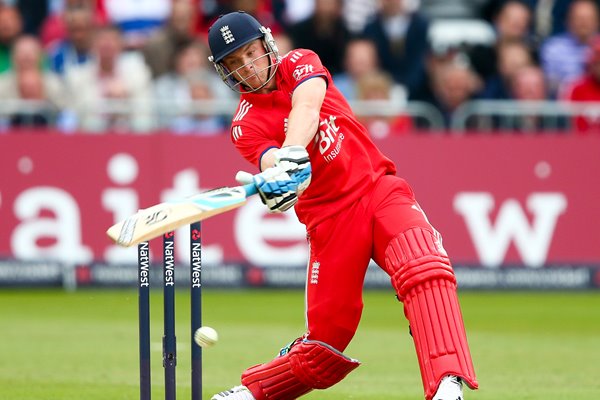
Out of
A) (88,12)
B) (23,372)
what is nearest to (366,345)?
(23,372)

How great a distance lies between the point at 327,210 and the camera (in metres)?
6.75

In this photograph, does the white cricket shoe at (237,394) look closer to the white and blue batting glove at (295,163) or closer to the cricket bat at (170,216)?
the white and blue batting glove at (295,163)

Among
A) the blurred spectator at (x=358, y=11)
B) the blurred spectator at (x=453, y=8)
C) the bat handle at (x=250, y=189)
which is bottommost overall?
the bat handle at (x=250, y=189)

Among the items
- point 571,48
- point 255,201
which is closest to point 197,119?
point 255,201

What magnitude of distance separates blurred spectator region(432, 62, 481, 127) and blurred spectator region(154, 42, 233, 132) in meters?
2.35

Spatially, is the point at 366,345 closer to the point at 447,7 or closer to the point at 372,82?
the point at 372,82

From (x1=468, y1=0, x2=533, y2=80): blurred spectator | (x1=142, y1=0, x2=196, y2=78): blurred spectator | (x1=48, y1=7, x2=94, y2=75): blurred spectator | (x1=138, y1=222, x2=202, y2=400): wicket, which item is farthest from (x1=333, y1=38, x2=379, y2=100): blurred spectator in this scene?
(x1=138, y1=222, x2=202, y2=400): wicket

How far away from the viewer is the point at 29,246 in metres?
13.8

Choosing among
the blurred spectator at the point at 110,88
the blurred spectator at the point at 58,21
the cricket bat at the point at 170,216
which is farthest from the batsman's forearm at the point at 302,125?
the blurred spectator at the point at 58,21

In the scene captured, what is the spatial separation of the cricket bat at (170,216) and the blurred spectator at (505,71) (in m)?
9.61

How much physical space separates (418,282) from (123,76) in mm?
8854

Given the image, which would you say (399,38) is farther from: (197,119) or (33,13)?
(33,13)

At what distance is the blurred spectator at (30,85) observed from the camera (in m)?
14.3

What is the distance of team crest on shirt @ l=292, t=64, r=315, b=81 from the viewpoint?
658cm
